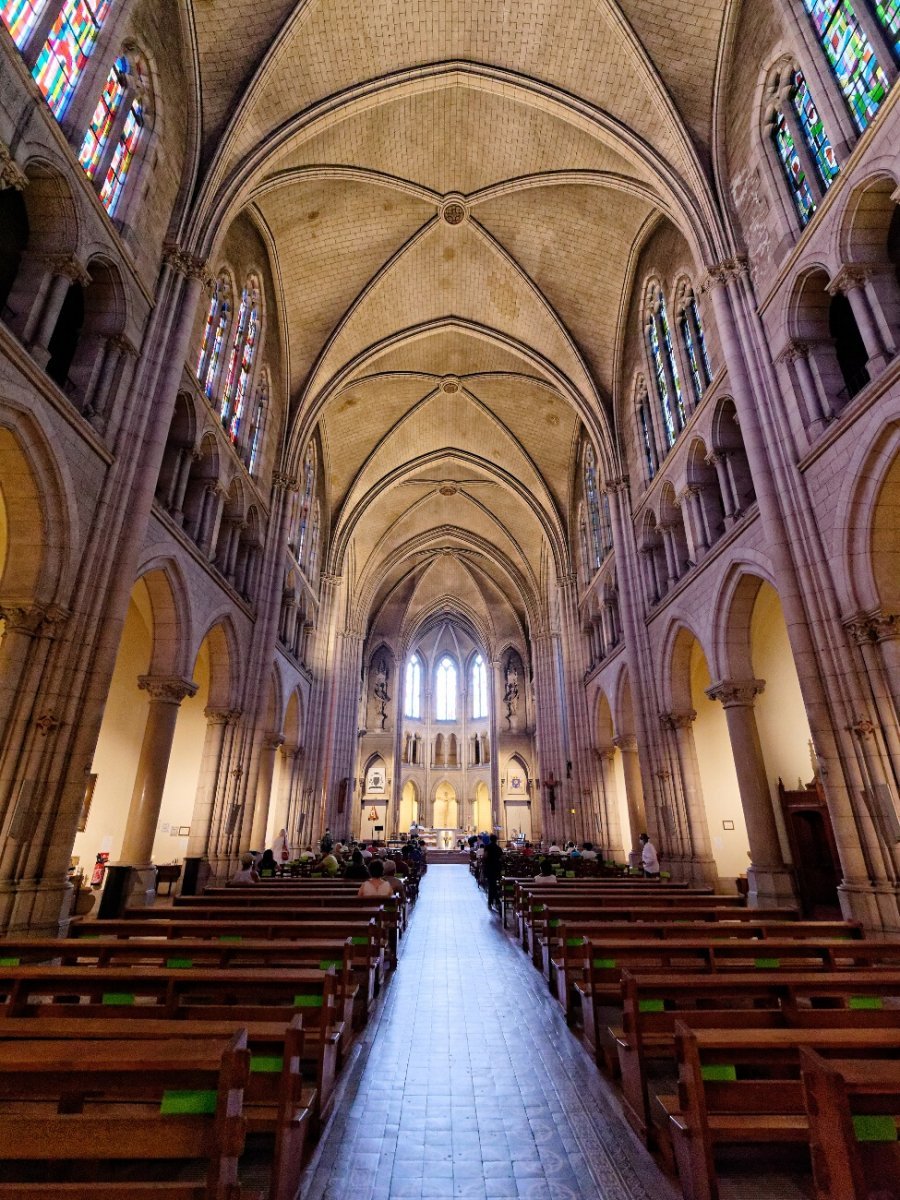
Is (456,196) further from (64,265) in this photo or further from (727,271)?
(64,265)

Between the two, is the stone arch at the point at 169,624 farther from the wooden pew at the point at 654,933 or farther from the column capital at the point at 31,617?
the wooden pew at the point at 654,933

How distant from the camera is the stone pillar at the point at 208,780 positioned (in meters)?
14.1

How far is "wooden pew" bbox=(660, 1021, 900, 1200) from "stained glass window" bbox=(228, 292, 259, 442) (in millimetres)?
15381

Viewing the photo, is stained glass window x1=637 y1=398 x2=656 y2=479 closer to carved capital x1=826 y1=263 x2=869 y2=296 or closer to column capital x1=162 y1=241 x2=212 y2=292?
carved capital x1=826 y1=263 x2=869 y2=296

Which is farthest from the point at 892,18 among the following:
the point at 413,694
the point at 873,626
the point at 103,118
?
the point at 413,694

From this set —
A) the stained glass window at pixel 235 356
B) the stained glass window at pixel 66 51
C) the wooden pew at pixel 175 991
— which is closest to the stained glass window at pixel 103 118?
the stained glass window at pixel 66 51

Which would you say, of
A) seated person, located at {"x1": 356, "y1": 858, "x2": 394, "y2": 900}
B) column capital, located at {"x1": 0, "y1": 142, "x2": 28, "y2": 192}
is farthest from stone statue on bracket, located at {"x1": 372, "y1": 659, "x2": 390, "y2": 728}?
column capital, located at {"x1": 0, "y1": 142, "x2": 28, "y2": 192}

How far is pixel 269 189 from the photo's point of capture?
48.7ft

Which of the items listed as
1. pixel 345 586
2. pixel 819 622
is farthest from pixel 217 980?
pixel 345 586

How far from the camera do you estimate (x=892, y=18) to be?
8.40 metres

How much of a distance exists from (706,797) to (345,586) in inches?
898

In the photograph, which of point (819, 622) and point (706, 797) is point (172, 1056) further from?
point (706, 797)

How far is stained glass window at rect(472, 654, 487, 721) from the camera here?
48.6 meters

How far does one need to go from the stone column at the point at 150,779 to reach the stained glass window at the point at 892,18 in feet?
49.3
